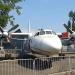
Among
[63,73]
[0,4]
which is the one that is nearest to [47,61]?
[63,73]

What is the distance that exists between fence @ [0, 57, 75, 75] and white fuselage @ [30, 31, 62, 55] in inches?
87.7

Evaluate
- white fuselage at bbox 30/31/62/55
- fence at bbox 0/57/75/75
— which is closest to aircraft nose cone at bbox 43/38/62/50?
white fuselage at bbox 30/31/62/55

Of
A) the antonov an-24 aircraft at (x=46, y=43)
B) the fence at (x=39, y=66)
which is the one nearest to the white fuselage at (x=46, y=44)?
the antonov an-24 aircraft at (x=46, y=43)

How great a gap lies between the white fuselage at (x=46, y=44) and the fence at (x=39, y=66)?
2.23 meters

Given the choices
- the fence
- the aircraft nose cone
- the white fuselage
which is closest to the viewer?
the fence

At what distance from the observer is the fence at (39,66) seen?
→ 51.6 feet

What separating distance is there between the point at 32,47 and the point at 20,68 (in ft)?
38.5

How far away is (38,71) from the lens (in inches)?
686

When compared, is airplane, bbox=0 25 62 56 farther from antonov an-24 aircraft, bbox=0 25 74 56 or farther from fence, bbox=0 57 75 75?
fence, bbox=0 57 75 75

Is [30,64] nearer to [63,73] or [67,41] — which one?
[63,73]

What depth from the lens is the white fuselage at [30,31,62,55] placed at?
24.4 meters

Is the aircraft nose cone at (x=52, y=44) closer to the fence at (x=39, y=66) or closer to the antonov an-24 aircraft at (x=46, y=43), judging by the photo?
the antonov an-24 aircraft at (x=46, y=43)

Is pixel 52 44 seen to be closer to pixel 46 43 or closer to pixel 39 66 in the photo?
pixel 46 43

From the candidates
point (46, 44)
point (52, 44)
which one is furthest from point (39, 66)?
point (46, 44)
